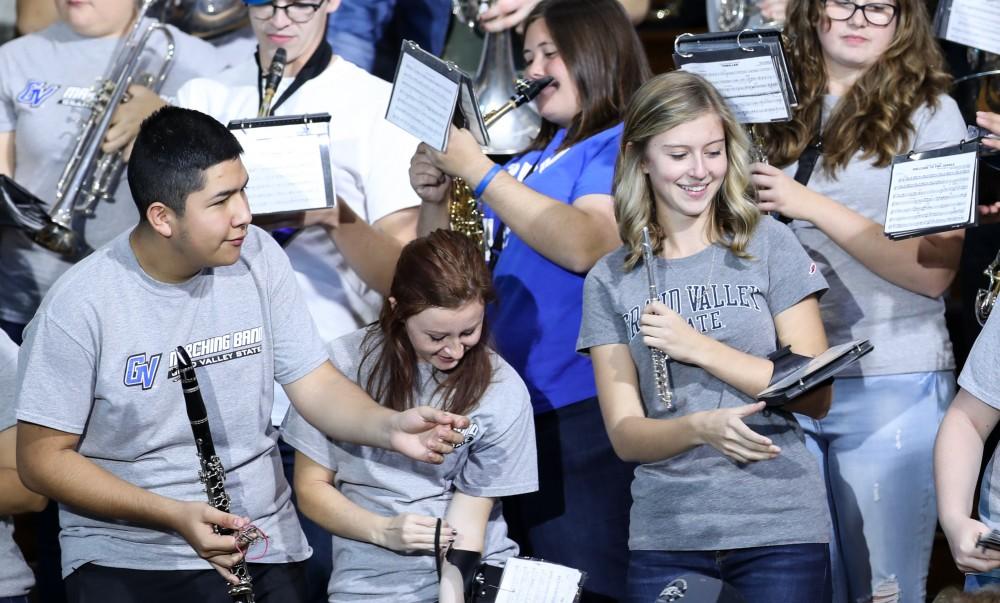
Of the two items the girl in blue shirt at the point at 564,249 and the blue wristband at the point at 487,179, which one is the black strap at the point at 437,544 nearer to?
the girl in blue shirt at the point at 564,249

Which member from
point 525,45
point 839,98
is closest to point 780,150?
point 839,98

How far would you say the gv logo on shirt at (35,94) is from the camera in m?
4.10

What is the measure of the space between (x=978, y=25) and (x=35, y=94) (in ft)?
8.58

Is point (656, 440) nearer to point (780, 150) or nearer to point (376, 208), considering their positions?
point (780, 150)

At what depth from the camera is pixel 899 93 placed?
332 centimetres

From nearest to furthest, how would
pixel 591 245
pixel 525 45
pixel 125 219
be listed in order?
pixel 591 245 < pixel 525 45 < pixel 125 219

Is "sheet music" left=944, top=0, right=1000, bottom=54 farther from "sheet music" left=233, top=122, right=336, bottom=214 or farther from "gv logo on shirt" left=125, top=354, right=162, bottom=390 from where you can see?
"gv logo on shirt" left=125, top=354, right=162, bottom=390

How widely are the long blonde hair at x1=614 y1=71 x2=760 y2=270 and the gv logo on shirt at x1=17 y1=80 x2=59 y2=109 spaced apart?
191 cm

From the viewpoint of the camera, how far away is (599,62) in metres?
3.45

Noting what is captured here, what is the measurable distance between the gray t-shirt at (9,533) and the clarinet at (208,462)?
0.50m

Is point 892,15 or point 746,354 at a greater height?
point 892,15

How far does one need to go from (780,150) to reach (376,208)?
1062mm

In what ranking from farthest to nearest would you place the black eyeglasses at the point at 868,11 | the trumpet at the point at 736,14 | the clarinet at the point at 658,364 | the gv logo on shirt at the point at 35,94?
the trumpet at the point at 736,14 < the gv logo on shirt at the point at 35,94 < the black eyeglasses at the point at 868,11 < the clarinet at the point at 658,364

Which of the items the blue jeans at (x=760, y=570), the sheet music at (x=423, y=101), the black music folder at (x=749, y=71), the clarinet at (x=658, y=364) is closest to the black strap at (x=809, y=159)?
the black music folder at (x=749, y=71)
